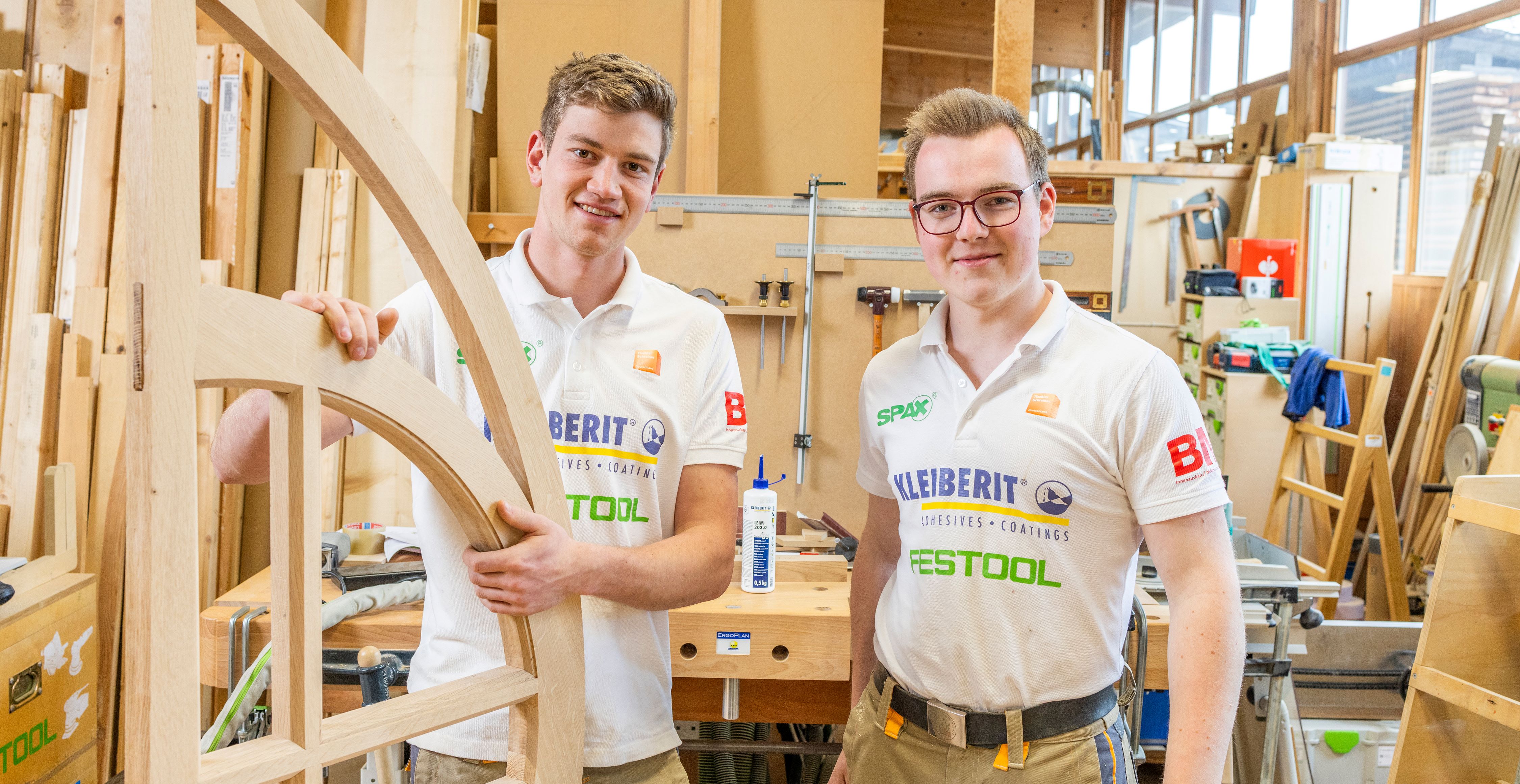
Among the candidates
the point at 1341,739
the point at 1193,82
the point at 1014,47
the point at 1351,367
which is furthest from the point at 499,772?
the point at 1193,82

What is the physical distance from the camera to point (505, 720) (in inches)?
50.4

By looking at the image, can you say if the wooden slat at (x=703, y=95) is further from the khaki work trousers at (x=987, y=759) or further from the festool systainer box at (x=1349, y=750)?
the khaki work trousers at (x=987, y=759)

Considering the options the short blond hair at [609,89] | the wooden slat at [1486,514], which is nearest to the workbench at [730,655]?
the short blond hair at [609,89]

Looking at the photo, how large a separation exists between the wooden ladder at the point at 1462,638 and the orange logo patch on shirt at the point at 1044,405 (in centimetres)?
170

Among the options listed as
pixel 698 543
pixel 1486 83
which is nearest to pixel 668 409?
pixel 698 543

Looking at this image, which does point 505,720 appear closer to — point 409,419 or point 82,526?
point 409,419

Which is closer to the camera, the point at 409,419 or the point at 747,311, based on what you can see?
the point at 409,419

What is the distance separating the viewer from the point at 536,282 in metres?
1.40

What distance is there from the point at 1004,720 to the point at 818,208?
2.92m

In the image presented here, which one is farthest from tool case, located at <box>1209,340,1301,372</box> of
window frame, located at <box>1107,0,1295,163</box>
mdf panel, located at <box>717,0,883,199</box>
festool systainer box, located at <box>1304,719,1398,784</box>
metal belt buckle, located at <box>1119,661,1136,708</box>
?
metal belt buckle, located at <box>1119,661,1136,708</box>

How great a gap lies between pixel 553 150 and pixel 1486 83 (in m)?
6.56

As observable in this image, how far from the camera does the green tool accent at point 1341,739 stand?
277 centimetres

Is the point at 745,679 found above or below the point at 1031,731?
below

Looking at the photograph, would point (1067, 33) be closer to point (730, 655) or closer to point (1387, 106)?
point (1387, 106)
